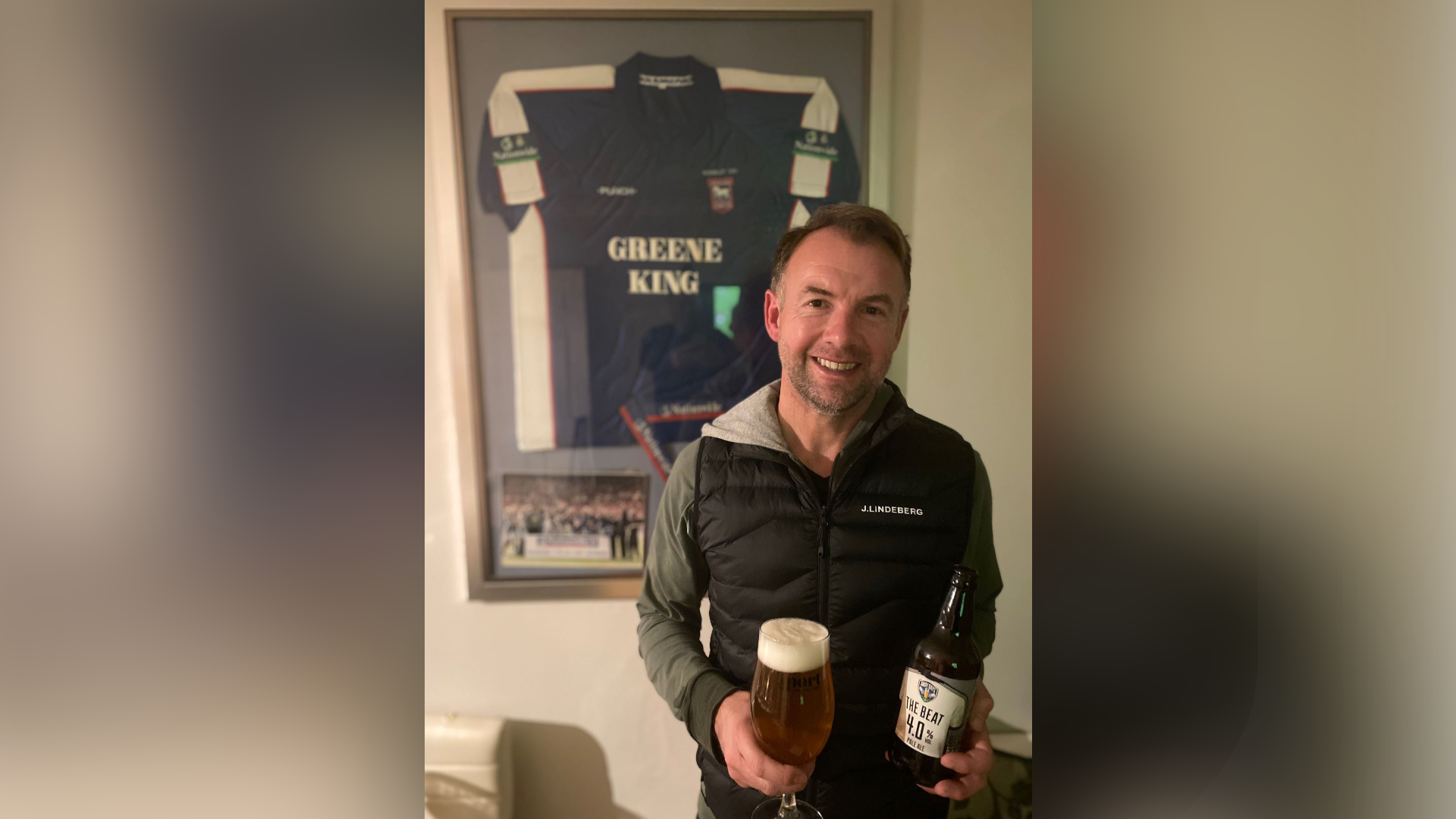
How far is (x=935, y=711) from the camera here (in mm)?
999

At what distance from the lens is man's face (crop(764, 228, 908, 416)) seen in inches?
40.4

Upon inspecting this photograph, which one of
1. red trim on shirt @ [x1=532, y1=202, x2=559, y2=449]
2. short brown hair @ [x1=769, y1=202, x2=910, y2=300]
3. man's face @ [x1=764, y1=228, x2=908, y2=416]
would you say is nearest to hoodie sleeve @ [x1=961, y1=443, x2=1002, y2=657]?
man's face @ [x1=764, y1=228, x2=908, y2=416]

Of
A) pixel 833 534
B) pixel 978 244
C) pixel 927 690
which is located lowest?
pixel 927 690

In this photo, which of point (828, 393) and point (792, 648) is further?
point (828, 393)

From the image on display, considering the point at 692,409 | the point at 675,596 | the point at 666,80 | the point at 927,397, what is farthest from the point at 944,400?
the point at 666,80

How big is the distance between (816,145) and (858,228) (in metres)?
0.14

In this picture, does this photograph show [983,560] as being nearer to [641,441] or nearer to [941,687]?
[941,687]

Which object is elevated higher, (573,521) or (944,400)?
(944,400)

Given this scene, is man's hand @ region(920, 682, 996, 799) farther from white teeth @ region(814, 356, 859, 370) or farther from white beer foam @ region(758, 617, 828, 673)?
white teeth @ region(814, 356, 859, 370)

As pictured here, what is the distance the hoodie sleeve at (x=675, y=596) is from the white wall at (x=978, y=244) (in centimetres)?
39

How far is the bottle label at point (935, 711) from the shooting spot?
39.1 inches

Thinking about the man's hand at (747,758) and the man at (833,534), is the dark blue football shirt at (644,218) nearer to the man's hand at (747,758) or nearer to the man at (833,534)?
the man at (833,534)
